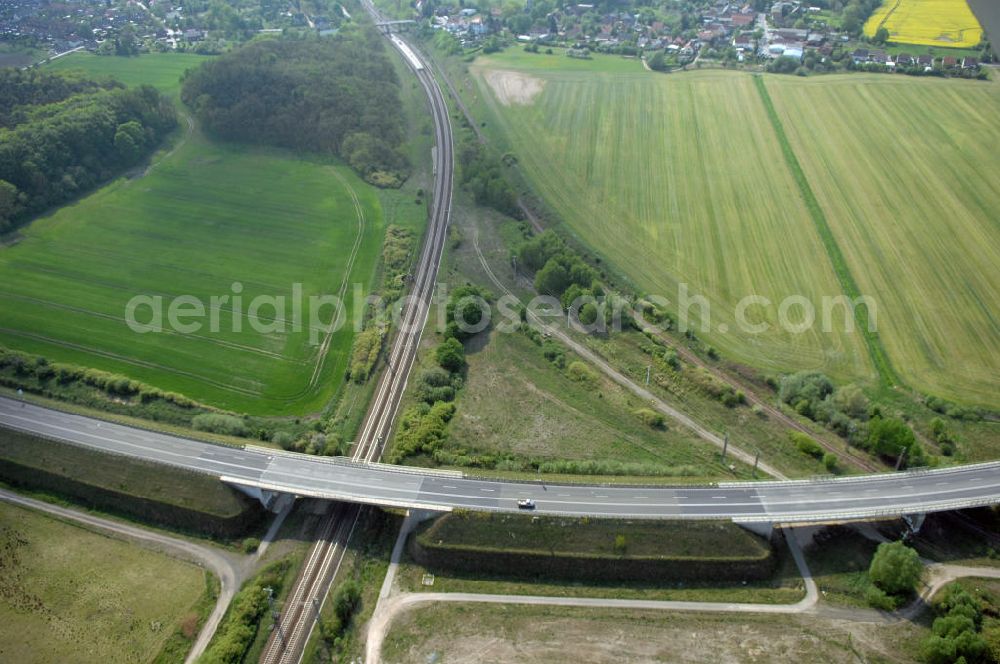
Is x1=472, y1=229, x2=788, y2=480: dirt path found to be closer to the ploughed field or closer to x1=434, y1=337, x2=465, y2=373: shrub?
x1=434, y1=337, x2=465, y2=373: shrub

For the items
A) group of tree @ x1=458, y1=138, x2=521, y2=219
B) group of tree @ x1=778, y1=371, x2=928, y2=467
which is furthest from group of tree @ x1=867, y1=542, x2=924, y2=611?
group of tree @ x1=458, y1=138, x2=521, y2=219

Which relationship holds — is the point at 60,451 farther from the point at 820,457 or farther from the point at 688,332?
the point at 820,457

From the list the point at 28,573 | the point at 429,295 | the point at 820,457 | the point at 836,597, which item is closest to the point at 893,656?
the point at 836,597

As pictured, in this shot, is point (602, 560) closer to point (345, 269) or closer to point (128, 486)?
point (128, 486)

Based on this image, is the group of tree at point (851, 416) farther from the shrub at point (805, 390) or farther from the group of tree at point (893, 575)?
the group of tree at point (893, 575)

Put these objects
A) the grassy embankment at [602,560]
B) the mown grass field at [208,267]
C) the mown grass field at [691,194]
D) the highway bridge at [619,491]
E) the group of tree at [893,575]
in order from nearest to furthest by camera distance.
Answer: the group of tree at [893,575] → the grassy embankment at [602,560] → the highway bridge at [619,491] → the mown grass field at [208,267] → the mown grass field at [691,194]

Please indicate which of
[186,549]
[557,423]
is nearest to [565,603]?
[557,423]

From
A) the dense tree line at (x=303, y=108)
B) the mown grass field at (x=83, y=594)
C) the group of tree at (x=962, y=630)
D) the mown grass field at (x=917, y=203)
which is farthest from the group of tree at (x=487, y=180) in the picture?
the group of tree at (x=962, y=630)
